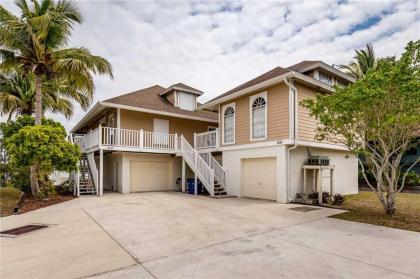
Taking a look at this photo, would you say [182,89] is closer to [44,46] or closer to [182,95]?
[182,95]

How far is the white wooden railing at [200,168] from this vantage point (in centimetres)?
1327

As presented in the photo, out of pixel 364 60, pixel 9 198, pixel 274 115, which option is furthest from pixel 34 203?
pixel 364 60

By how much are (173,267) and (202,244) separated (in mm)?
1264

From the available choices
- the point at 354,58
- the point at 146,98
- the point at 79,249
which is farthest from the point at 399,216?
the point at 354,58

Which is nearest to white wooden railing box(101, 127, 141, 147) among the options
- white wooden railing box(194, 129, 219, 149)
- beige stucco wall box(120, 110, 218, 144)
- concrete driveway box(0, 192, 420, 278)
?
beige stucco wall box(120, 110, 218, 144)

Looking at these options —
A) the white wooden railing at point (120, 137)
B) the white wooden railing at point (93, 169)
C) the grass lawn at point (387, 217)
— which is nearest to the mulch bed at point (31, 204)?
the white wooden railing at point (93, 169)

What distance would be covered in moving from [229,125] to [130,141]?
5544mm

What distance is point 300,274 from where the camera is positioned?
3.75m

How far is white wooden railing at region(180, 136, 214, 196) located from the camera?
43.5ft

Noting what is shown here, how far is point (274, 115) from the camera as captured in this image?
11805mm

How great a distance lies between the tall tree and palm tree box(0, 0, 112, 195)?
10184 mm

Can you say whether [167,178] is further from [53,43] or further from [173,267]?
[173,267]

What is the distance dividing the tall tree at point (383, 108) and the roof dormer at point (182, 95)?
10.8m

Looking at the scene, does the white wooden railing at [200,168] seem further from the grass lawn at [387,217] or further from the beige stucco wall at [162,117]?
the grass lawn at [387,217]
